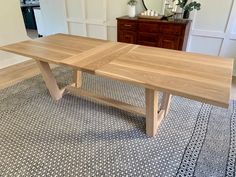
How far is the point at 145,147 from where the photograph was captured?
174 cm

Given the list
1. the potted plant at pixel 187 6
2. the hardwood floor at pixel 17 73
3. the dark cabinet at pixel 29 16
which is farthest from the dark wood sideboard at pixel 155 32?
the dark cabinet at pixel 29 16

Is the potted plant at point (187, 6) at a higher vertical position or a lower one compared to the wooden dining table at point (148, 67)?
higher

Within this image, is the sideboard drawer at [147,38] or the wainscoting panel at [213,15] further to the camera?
the sideboard drawer at [147,38]

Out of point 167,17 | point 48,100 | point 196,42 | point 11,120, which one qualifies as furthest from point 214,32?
point 11,120

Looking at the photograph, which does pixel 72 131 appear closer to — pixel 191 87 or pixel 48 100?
pixel 48 100

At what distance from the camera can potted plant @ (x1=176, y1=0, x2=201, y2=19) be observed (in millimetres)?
2704

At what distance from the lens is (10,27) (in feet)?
11.2

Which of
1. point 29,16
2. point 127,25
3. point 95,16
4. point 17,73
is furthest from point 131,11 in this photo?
point 29,16

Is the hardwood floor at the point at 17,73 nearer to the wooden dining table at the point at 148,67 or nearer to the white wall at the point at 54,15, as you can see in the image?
the wooden dining table at the point at 148,67

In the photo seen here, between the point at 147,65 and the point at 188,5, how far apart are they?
69.1 inches

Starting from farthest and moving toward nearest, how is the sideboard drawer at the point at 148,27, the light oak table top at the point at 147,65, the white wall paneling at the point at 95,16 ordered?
the white wall paneling at the point at 95,16 < the sideboard drawer at the point at 148,27 < the light oak table top at the point at 147,65

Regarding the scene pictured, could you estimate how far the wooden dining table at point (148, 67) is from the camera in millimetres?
1211

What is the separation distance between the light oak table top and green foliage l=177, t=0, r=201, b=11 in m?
1.33

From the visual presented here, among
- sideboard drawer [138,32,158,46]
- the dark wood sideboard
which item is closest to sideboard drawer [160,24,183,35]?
the dark wood sideboard
